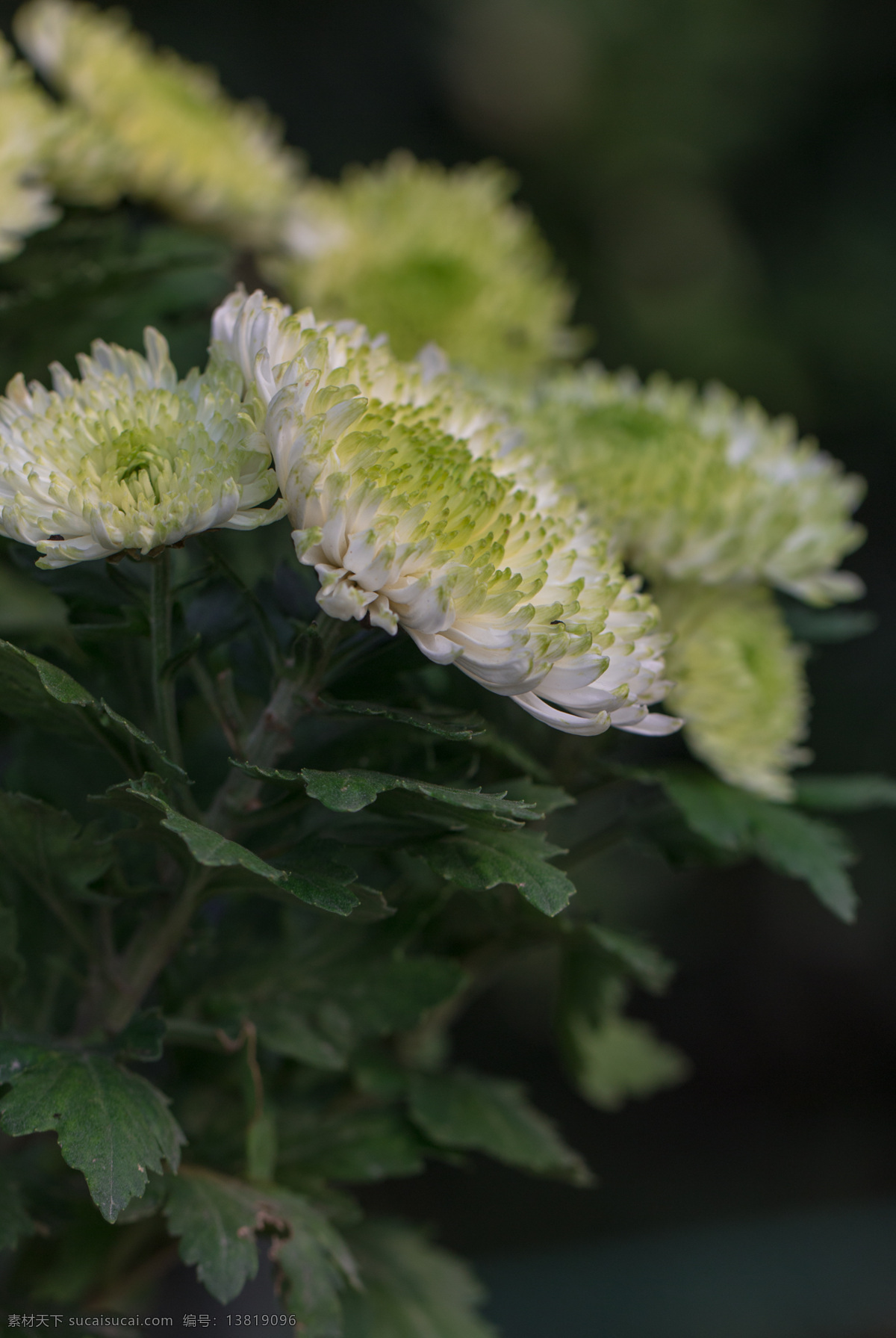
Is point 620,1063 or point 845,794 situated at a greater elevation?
point 845,794

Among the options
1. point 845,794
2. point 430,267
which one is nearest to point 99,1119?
Answer: point 845,794

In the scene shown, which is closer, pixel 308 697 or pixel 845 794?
pixel 308 697

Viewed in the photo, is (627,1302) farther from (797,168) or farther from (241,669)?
(797,168)

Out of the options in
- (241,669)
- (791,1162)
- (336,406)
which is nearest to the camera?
(336,406)

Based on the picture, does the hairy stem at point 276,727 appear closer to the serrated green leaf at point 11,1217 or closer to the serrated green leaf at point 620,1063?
the serrated green leaf at point 11,1217

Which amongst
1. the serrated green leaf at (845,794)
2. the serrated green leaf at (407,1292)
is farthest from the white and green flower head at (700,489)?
the serrated green leaf at (407,1292)

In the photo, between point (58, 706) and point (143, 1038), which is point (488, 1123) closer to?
point (143, 1038)

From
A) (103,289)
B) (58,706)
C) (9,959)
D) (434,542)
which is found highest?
(103,289)

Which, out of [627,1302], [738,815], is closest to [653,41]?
[738,815]
